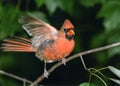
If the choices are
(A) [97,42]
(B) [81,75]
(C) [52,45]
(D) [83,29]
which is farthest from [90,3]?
(C) [52,45]

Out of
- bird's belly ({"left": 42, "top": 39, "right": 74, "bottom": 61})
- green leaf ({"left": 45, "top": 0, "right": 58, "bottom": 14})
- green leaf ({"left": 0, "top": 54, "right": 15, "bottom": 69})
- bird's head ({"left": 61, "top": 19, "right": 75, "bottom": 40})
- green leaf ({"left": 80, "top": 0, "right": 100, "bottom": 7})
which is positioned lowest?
green leaf ({"left": 0, "top": 54, "right": 15, "bottom": 69})

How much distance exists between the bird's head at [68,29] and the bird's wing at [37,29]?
4 centimetres

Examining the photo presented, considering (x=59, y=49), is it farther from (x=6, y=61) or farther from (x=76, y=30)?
(x=76, y=30)

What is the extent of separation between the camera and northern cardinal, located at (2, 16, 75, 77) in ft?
5.19

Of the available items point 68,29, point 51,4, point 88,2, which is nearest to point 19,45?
point 68,29

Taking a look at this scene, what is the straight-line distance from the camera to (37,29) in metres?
1.59

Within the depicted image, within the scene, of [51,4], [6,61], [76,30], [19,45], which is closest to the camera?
[19,45]

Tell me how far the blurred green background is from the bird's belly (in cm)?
89

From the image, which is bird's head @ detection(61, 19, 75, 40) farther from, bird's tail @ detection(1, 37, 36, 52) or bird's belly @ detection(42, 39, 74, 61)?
bird's tail @ detection(1, 37, 36, 52)

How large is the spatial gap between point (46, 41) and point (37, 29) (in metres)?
0.09

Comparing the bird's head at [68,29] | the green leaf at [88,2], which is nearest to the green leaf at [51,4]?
the green leaf at [88,2]

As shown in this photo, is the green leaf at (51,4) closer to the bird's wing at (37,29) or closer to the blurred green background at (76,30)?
the blurred green background at (76,30)

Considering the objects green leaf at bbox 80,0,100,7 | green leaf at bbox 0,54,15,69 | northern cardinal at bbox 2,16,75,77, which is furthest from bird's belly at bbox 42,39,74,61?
green leaf at bbox 0,54,15,69

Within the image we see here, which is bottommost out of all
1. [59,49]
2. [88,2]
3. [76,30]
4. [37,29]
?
[76,30]
